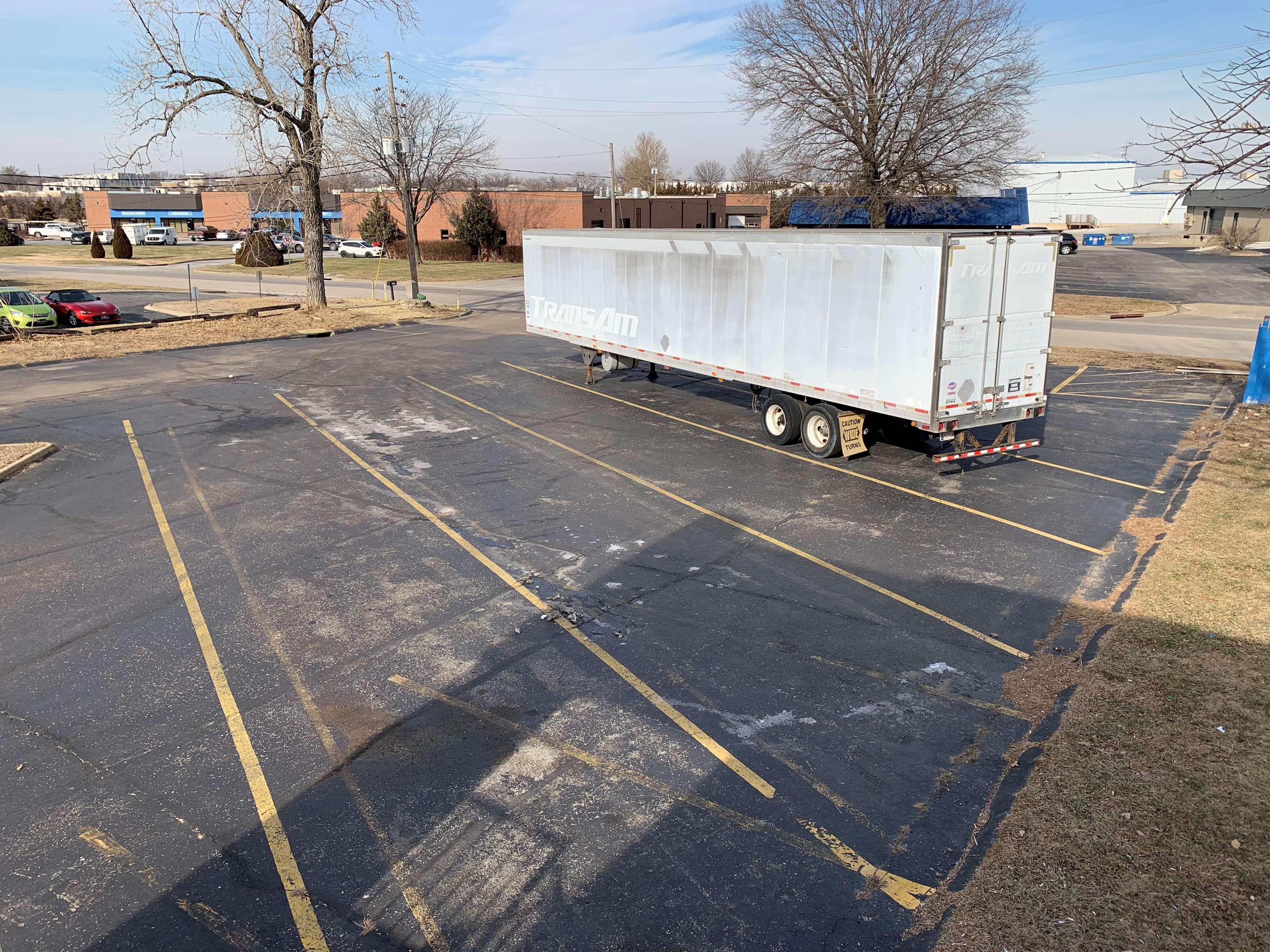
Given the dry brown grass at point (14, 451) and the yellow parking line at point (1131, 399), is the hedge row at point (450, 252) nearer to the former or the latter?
the yellow parking line at point (1131, 399)

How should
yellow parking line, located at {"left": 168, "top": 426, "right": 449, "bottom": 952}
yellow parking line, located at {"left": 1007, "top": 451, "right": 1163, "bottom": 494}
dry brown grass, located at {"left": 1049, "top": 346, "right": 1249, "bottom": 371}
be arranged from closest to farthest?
1. yellow parking line, located at {"left": 168, "top": 426, "right": 449, "bottom": 952}
2. yellow parking line, located at {"left": 1007, "top": 451, "right": 1163, "bottom": 494}
3. dry brown grass, located at {"left": 1049, "top": 346, "right": 1249, "bottom": 371}

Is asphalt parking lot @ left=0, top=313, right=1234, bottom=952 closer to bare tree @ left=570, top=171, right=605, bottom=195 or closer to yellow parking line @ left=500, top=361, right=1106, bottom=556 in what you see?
yellow parking line @ left=500, top=361, right=1106, bottom=556

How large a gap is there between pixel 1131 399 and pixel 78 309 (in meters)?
34.0

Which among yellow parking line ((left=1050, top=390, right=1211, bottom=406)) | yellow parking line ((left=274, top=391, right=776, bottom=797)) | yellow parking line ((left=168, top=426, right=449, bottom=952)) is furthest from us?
yellow parking line ((left=1050, top=390, right=1211, bottom=406))

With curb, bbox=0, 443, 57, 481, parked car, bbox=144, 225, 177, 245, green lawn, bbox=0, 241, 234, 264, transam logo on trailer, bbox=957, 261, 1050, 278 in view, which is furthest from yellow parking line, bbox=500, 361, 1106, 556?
parked car, bbox=144, 225, 177, 245

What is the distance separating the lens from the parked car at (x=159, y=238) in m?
86.1

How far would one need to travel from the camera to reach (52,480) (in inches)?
559

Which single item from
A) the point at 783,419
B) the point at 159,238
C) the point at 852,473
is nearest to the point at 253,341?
the point at 783,419

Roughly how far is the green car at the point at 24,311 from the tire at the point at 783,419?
26.3 meters

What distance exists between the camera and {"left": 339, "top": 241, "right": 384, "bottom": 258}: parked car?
233 ft

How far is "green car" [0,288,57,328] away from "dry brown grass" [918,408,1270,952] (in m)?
32.7

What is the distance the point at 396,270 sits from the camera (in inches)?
2420

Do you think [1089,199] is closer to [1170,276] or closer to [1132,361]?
[1170,276]

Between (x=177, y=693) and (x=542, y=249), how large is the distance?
1709 cm
